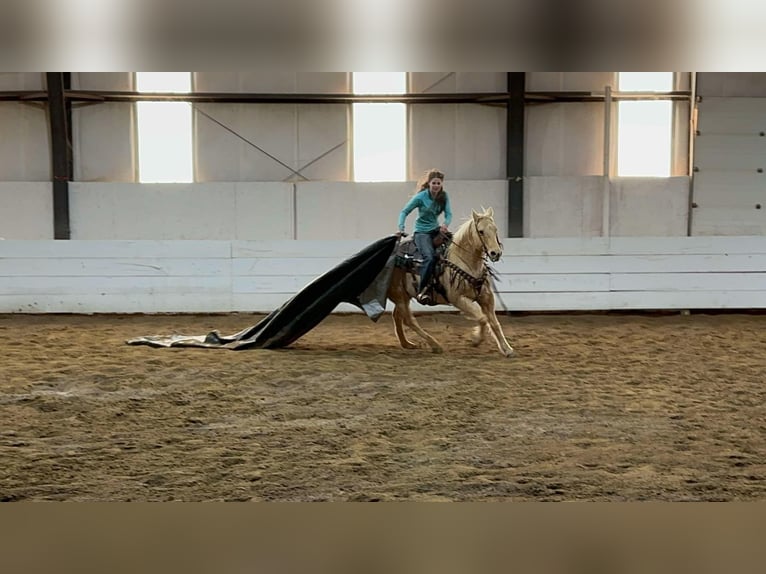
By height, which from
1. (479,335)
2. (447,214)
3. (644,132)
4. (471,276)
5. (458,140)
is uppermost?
(644,132)

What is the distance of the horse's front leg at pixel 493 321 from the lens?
20.5 ft

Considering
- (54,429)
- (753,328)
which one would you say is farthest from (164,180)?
(753,328)

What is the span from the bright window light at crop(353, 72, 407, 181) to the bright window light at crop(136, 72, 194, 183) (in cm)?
276

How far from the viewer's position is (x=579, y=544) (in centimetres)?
35

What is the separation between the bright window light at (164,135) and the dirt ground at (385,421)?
4720mm

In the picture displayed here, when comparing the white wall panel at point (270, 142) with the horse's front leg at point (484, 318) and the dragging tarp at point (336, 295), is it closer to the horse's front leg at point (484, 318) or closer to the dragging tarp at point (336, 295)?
the dragging tarp at point (336, 295)

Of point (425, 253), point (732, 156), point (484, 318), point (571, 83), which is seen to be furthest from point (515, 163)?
point (484, 318)

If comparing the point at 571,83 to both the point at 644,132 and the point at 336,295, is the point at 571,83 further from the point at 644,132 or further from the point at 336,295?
the point at 336,295

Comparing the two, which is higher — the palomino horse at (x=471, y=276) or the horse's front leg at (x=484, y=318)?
the palomino horse at (x=471, y=276)

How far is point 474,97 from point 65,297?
6933 mm

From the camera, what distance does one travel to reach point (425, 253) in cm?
642

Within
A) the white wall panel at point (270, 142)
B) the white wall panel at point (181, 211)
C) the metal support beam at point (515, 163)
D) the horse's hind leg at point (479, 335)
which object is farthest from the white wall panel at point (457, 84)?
the horse's hind leg at point (479, 335)

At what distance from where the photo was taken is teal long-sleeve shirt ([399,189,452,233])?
6.37 metres

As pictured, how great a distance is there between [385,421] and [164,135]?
29.5 ft
